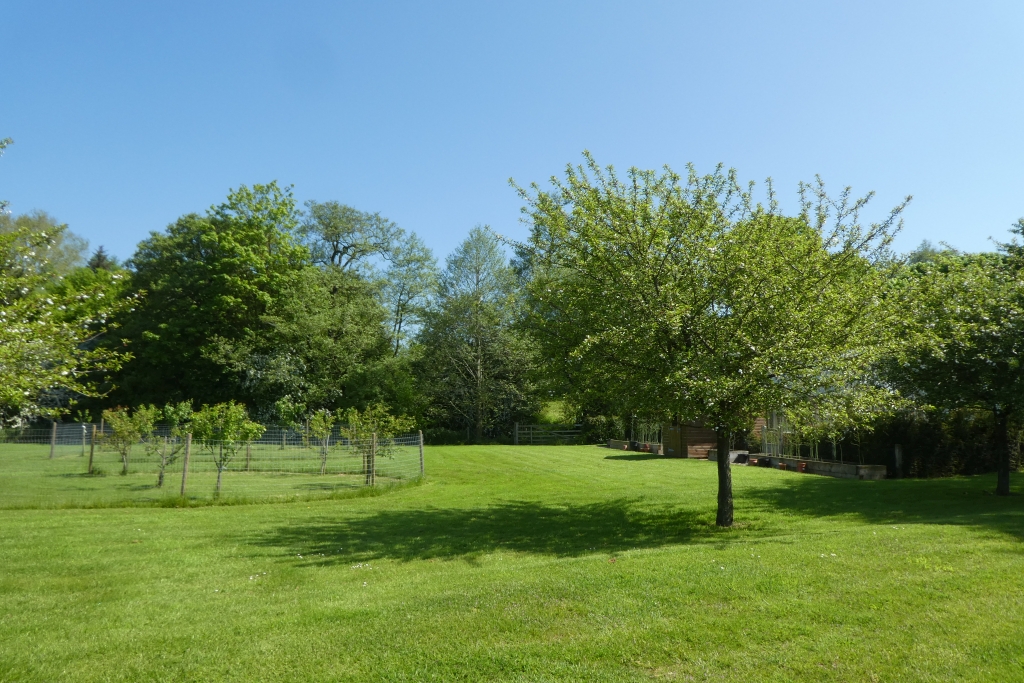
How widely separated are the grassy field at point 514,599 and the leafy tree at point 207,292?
2944 centimetres

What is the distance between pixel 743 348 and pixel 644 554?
3.88 meters

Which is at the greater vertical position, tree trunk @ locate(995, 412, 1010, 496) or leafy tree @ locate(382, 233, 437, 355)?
leafy tree @ locate(382, 233, 437, 355)

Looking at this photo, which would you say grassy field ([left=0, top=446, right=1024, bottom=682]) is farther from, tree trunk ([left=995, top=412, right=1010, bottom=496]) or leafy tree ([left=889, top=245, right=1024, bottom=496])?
tree trunk ([left=995, top=412, right=1010, bottom=496])

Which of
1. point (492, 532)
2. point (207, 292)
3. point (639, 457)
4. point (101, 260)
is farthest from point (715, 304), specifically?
point (101, 260)

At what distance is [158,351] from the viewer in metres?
41.9

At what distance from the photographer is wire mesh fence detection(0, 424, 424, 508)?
1675cm

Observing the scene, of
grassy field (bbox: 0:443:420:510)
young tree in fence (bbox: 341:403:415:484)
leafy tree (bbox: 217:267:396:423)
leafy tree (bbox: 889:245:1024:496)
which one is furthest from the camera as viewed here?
leafy tree (bbox: 217:267:396:423)

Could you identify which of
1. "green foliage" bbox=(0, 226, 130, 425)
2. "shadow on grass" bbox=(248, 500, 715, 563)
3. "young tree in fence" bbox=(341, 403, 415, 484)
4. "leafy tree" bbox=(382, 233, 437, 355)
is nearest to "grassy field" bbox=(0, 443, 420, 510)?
"young tree in fence" bbox=(341, 403, 415, 484)

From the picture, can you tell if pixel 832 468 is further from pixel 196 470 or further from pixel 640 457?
pixel 196 470

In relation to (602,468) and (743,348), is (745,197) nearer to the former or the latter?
(743,348)

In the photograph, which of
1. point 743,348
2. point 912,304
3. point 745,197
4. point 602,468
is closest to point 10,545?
point 743,348

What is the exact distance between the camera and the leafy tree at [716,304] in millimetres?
11039

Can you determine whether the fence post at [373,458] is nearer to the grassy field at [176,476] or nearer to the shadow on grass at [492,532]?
the grassy field at [176,476]

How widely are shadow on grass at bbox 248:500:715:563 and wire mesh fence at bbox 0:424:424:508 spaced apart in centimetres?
481
